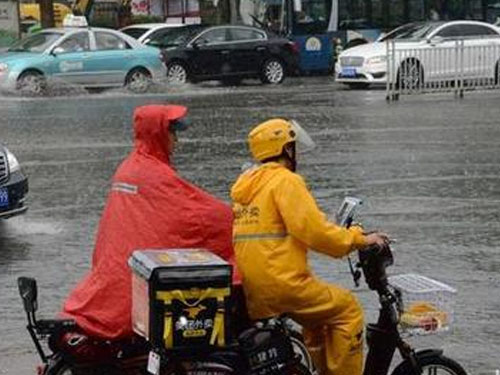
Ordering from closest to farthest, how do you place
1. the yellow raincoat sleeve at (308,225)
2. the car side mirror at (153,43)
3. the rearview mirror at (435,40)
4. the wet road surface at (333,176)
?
the yellow raincoat sleeve at (308,225), the wet road surface at (333,176), the rearview mirror at (435,40), the car side mirror at (153,43)

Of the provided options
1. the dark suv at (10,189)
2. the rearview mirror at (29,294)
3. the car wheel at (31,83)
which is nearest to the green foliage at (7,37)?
the car wheel at (31,83)

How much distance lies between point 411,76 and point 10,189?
16.3 m

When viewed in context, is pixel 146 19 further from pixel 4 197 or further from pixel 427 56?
pixel 4 197

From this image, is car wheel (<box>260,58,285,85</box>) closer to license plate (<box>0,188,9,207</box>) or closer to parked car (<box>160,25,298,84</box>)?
parked car (<box>160,25,298,84</box>)

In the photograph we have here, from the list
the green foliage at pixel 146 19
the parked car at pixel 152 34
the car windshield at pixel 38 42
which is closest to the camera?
the car windshield at pixel 38 42

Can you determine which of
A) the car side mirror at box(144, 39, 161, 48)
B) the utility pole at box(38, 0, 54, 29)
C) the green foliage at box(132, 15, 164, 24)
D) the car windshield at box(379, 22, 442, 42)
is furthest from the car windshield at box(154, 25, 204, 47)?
the green foliage at box(132, 15, 164, 24)

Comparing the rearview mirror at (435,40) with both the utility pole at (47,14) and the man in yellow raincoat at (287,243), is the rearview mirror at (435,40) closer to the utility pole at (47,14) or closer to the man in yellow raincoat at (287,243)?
the utility pole at (47,14)

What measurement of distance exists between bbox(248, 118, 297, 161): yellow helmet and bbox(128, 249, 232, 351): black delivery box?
2.07 feet

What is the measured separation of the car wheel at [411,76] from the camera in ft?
87.1

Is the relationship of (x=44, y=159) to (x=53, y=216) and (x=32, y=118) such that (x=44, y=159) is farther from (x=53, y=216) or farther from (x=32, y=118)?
(x=32, y=118)

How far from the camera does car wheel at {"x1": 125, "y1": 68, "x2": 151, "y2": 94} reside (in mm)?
29672

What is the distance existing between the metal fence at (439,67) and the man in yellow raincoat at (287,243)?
68.0 feet

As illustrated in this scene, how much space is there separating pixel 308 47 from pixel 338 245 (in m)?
31.2

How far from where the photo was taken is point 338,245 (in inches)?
221
